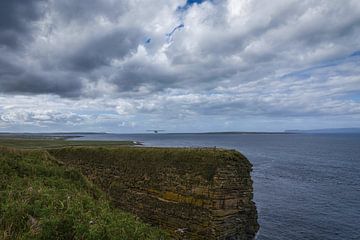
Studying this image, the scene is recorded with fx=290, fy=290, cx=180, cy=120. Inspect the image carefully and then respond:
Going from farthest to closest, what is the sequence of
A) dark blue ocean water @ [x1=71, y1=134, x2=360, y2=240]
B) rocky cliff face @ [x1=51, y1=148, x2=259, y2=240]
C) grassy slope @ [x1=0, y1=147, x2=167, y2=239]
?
dark blue ocean water @ [x1=71, y1=134, x2=360, y2=240] → rocky cliff face @ [x1=51, y1=148, x2=259, y2=240] → grassy slope @ [x1=0, y1=147, x2=167, y2=239]

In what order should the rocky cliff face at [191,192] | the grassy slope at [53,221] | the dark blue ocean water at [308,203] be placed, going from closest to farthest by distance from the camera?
1. the grassy slope at [53,221]
2. the rocky cliff face at [191,192]
3. the dark blue ocean water at [308,203]

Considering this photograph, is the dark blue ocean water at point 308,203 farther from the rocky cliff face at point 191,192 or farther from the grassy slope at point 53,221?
the grassy slope at point 53,221

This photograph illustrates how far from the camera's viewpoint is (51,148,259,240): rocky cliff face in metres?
21.8

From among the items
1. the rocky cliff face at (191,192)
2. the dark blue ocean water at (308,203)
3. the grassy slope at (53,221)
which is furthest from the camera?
the dark blue ocean water at (308,203)

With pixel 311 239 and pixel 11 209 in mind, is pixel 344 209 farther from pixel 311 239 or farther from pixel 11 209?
pixel 11 209

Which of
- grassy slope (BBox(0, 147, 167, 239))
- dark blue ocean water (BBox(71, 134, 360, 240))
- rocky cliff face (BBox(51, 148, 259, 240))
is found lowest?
dark blue ocean water (BBox(71, 134, 360, 240))

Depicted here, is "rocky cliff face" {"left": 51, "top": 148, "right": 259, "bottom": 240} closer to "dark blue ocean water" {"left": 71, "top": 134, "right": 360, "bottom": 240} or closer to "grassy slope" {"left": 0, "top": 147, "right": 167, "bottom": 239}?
"dark blue ocean water" {"left": 71, "top": 134, "right": 360, "bottom": 240}

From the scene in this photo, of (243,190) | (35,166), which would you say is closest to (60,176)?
(35,166)

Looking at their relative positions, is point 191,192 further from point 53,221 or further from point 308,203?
point 308,203

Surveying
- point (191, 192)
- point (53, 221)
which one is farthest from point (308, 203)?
point (53, 221)

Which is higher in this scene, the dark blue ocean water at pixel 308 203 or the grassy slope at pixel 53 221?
the grassy slope at pixel 53 221

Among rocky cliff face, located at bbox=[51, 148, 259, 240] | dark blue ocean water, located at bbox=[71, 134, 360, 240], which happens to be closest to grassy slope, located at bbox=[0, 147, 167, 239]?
rocky cliff face, located at bbox=[51, 148, 259, 240]

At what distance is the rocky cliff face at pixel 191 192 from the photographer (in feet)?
71.7

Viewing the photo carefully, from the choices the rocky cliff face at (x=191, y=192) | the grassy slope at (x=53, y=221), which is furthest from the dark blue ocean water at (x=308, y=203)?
the grassy slope at (x=53, y=221)
